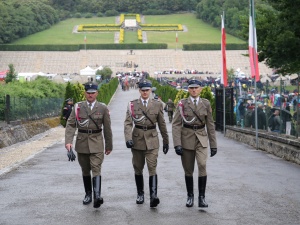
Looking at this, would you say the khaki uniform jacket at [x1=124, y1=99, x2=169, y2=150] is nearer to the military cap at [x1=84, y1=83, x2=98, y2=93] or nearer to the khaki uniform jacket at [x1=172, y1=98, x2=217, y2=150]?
the khaki uniform jacket at [x1=172, y1=98, x2=217, y2=150]

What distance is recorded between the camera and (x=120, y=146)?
72.3 ft

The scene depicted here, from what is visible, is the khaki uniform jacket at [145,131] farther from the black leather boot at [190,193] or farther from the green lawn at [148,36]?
the green lawn at [148,36]

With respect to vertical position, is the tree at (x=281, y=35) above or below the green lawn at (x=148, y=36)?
below

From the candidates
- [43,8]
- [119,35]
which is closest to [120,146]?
[119,35]

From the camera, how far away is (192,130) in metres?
10.7

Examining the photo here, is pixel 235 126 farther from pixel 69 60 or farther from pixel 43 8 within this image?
pixel 43 8

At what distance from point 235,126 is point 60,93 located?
85.7 feet

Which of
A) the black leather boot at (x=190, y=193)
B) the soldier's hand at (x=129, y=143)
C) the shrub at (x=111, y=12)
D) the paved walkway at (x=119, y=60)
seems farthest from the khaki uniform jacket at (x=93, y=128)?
the shrub at (x=111, y=12)

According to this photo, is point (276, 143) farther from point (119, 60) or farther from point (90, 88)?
point (119, 60)

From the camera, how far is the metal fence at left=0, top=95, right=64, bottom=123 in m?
28.3

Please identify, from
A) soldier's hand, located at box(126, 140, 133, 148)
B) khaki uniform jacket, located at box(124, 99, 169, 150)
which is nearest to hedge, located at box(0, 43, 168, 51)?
khaki uniform jacket, located at box(124, 99, 169, 150)

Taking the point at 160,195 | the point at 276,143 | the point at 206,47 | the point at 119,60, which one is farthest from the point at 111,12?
the point at 160,195

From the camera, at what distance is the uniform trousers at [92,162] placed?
10.6 metres

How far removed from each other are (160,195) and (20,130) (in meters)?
17.0
